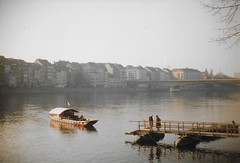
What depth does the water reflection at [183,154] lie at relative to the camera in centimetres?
2727

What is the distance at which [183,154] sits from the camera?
94.9ft

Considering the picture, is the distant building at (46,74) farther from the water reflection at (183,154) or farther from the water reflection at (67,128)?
the water reflection at (183,154)

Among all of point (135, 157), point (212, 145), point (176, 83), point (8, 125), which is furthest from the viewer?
point (176, 83)

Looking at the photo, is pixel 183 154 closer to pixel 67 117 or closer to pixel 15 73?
pixel 67 117

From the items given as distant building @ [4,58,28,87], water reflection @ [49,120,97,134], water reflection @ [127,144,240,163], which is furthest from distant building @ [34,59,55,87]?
water reflection @ [127,144,240,163]

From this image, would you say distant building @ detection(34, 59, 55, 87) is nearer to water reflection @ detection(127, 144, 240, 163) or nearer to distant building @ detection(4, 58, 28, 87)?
distant building @ detection(4, 58, 28, 87)

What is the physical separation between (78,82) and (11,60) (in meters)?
50.2

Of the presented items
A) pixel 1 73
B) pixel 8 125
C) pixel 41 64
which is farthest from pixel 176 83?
pixel 8 125

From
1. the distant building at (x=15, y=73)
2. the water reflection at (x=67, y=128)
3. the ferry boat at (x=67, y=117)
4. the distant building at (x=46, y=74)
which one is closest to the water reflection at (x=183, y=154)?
the water reflection at (x=67, y=128)

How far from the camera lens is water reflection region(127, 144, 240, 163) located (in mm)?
27266

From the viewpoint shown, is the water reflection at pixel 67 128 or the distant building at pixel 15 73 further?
the distant building at pixel 15 73

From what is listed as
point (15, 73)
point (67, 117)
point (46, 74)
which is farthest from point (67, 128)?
point (46, 74)

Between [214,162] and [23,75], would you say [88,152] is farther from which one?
[23,75]

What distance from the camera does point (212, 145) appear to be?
3269cm
